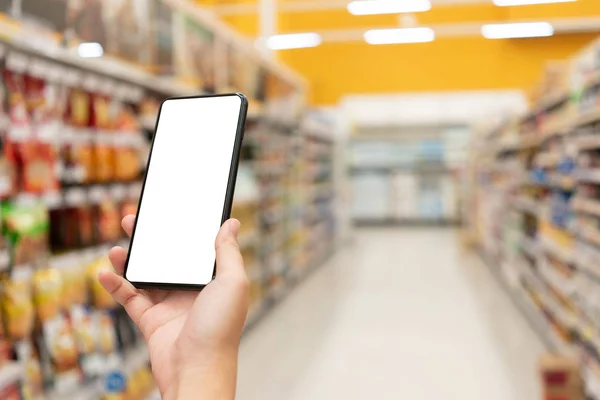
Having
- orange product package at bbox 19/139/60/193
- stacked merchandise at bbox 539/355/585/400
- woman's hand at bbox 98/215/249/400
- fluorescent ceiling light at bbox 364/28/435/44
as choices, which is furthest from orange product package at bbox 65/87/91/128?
fluorescent ceiling light at bbox 364/28/435/44

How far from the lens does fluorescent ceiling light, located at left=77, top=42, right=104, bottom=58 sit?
2.63m

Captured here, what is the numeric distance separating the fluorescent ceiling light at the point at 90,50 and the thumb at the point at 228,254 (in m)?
1.88

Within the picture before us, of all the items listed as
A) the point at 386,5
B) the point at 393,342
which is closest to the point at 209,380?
the point at 393,342

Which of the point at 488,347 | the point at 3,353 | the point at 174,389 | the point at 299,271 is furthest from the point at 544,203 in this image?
the point at 174,389

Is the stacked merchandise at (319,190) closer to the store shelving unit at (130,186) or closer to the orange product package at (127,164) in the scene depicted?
the store shelving unit at (130,186)

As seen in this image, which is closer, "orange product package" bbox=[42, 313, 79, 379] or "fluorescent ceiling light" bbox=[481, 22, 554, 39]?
"orange product package" bbox=[42, 313, 79, 379]

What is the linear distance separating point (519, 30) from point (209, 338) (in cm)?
1343

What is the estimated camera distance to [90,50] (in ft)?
8.93

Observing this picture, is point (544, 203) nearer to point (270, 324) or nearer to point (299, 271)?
point (270, 324)

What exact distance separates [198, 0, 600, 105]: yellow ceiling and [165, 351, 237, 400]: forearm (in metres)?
13.2

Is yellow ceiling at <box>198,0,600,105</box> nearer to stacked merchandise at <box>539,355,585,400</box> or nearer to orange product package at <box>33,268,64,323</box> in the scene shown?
stacked merchandise at <box>539,355,585,400</box>

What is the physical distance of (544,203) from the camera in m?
5.45

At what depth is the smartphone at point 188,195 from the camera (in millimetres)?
1142

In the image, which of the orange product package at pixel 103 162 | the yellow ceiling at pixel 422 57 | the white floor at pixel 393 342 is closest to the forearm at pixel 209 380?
the orange product package at pixel 103 162
